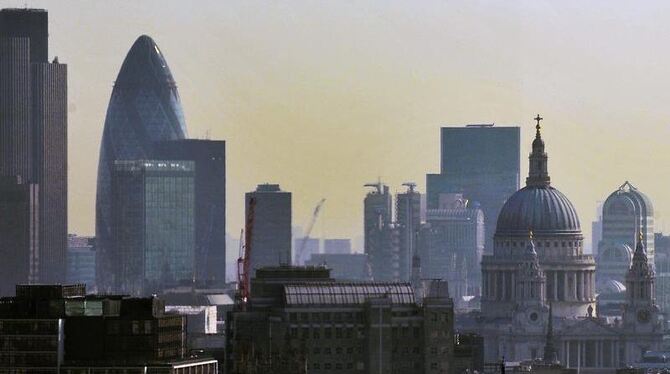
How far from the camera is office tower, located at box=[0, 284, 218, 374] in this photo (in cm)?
17300

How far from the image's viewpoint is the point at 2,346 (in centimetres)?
17388

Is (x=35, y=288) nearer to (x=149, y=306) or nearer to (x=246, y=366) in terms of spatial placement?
(x=149, y=306)

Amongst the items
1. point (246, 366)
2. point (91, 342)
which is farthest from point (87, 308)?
point (246, 366)

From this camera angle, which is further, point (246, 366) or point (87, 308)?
point (246, 366)

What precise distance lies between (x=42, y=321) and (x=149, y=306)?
15.9 feet

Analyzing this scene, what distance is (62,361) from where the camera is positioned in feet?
569

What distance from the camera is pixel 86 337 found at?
175 meters

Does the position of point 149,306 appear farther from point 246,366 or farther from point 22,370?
point 246,366

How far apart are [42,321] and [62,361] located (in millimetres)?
2437

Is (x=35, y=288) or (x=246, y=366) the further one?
(x=246, y=366)

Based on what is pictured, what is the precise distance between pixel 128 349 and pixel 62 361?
115 inches

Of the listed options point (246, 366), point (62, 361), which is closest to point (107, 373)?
point (62, 361)

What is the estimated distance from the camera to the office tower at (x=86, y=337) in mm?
173000

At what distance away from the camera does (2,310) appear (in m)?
176
